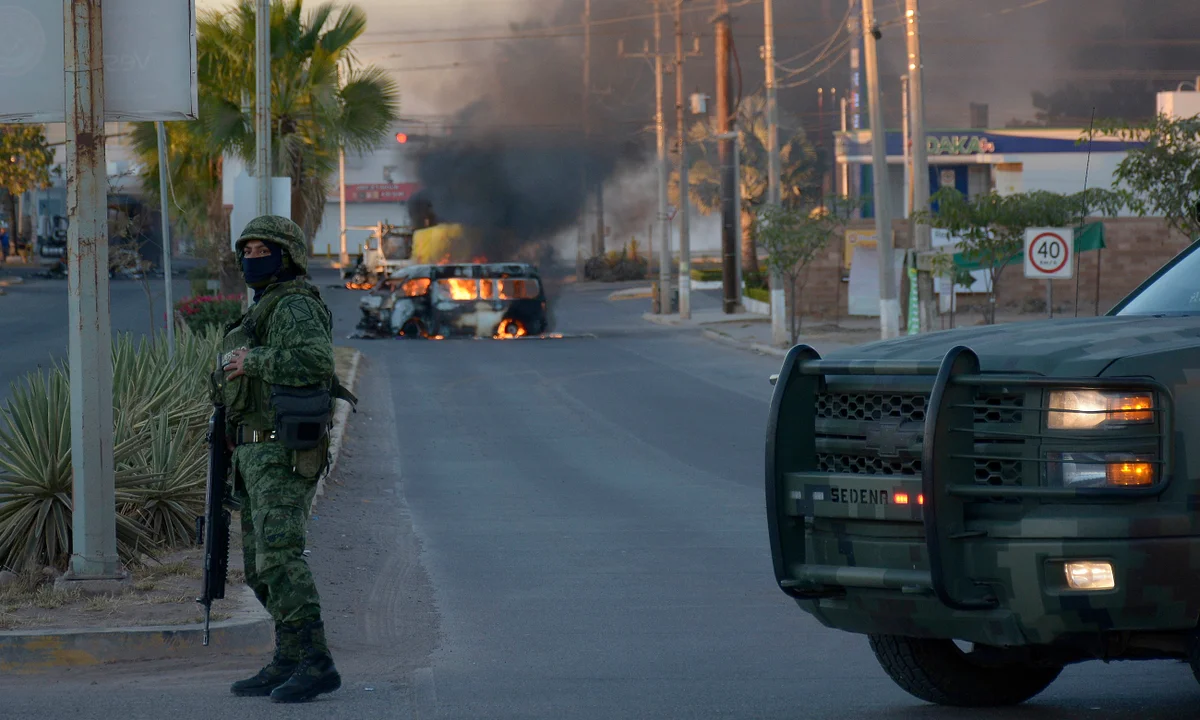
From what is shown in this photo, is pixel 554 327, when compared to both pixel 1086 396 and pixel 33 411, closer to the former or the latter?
pixel 33 411

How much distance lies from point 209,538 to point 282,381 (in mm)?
796

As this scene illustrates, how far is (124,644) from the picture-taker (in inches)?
254

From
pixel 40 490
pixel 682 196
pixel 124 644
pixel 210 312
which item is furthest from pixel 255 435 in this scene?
pixel 682 196

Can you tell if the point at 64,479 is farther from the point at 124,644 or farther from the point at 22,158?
the point at 22,158

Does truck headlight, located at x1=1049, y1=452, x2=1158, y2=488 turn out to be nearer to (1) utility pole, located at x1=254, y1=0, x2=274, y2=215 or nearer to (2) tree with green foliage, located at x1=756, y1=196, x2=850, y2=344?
(1) utility pole, located at x1=254, y1=0, x2=274, y2=215

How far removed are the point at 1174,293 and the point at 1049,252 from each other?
1404cm

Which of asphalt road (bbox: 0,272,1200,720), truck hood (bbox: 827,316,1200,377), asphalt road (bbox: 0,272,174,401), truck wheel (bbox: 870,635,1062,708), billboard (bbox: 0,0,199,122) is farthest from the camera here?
asphalt road (bbox: 0,272,174,401)

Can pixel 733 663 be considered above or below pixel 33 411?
below

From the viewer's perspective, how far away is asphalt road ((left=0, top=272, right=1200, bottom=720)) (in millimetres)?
5848

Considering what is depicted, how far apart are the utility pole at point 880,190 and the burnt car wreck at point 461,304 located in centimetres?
949

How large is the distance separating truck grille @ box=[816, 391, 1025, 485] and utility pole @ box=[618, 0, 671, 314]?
37297mm

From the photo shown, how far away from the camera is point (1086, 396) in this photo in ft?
14.8

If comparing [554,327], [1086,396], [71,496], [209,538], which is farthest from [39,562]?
[554,327]

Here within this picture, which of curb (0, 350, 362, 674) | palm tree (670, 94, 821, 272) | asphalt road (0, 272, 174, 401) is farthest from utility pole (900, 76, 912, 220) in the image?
curb (0, 350, 362, 674)
